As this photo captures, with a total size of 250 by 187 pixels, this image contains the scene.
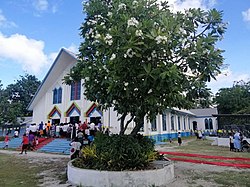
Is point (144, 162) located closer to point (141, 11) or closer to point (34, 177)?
point (34, 177)

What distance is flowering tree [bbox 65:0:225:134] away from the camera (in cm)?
529

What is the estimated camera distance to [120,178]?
6203 mm

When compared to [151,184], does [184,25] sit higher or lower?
higher

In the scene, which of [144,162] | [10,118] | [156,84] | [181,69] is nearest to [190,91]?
[181,69]

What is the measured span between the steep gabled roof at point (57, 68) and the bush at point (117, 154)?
15134mm

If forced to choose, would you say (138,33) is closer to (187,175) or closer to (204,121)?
(187,175)

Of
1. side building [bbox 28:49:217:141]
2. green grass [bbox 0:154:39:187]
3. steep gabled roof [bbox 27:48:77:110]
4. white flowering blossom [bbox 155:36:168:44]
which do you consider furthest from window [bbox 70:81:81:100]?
white flowering blossom [bbox 155:36:168:44]

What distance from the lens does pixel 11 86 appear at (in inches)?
1569

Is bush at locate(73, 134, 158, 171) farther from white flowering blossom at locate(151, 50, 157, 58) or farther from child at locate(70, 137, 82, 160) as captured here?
white flowering blossom at locate(151, 50, 157, 58)

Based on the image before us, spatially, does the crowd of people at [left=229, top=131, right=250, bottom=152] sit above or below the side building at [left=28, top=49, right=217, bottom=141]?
below

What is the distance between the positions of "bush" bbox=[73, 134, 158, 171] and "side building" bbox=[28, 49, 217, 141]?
1108 cm

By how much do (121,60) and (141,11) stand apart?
2193 mm

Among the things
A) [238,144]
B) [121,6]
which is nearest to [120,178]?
[121,6]

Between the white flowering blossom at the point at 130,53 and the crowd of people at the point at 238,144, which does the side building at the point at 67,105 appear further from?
the white flowering blossom at the point at 130,53
